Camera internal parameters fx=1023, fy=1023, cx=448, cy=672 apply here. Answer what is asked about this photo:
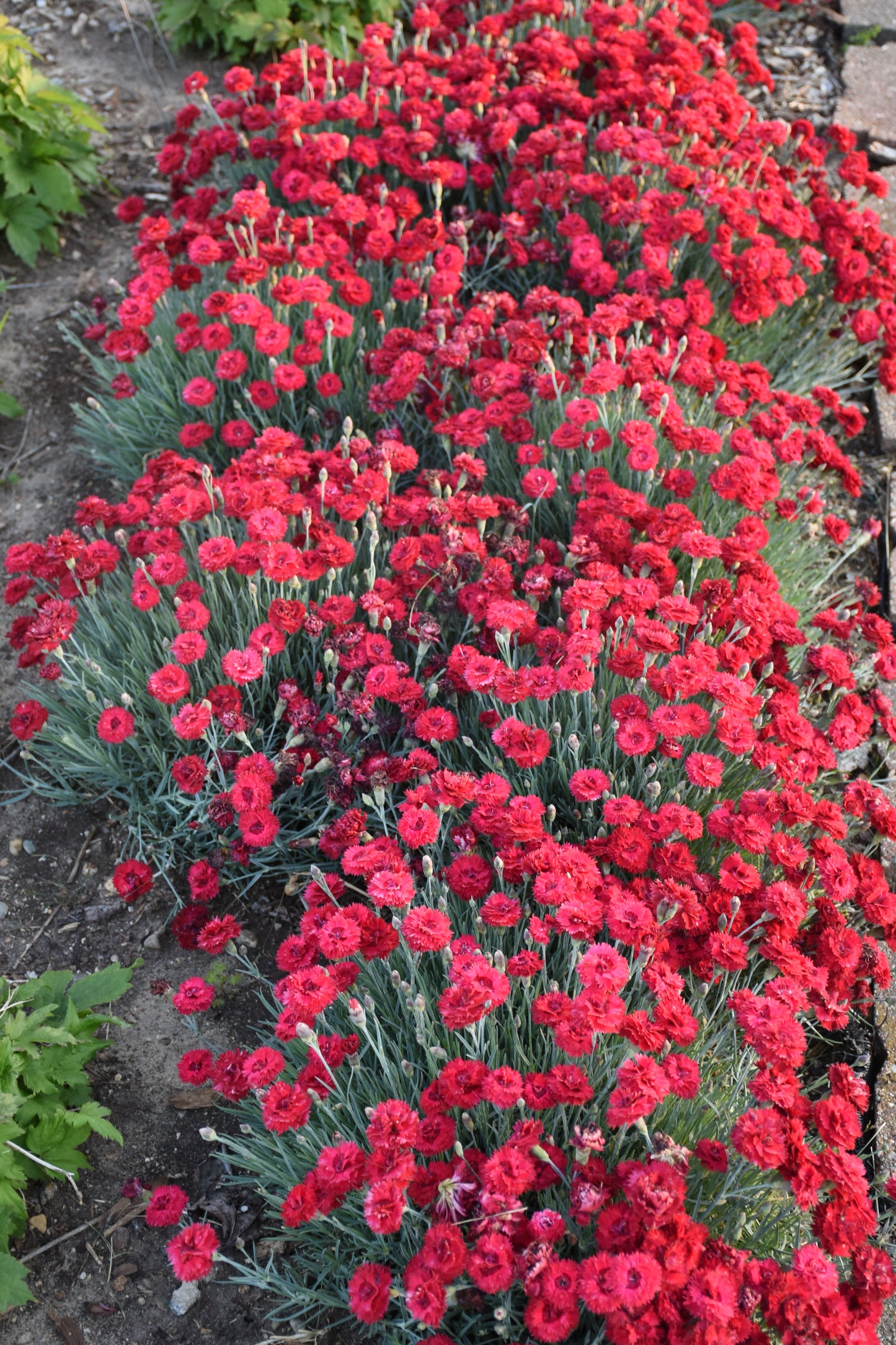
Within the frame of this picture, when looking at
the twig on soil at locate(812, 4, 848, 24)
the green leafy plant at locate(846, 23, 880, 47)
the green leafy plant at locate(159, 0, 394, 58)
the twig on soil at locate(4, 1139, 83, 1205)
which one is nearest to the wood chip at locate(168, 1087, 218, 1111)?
the twig on soil at locate(4, 1139, 83, 1205)

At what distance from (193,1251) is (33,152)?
4.39m

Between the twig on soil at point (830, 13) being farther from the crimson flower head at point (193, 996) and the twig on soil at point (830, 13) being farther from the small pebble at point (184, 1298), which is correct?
the small pebble at point (184, 1298)

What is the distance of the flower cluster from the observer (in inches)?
68.9

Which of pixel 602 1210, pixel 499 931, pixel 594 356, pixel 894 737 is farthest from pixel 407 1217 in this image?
pixel 594 356

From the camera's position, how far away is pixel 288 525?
10.2 feet

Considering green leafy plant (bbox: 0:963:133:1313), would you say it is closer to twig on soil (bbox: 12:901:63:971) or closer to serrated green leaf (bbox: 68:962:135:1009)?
serrated green leaf (bbox: 68:962:135:1009)

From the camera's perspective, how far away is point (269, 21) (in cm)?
503

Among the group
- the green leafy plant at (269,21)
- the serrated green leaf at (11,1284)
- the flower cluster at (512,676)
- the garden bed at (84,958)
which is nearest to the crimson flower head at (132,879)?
the flower cluster at (512,676)

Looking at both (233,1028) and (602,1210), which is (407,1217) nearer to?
(602,1210)

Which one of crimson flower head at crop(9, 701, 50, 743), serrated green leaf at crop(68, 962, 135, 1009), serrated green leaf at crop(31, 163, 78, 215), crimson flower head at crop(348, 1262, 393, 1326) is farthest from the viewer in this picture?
serrated green leaf at crop(31, 163, 78, 215)

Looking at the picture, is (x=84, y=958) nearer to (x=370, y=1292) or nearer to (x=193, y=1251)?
(x=193, y=1251)

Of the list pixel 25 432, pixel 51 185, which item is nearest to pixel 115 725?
pixel 25 432

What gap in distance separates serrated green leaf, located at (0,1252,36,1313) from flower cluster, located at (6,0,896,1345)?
0.28 m

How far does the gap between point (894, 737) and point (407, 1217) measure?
1.66m
